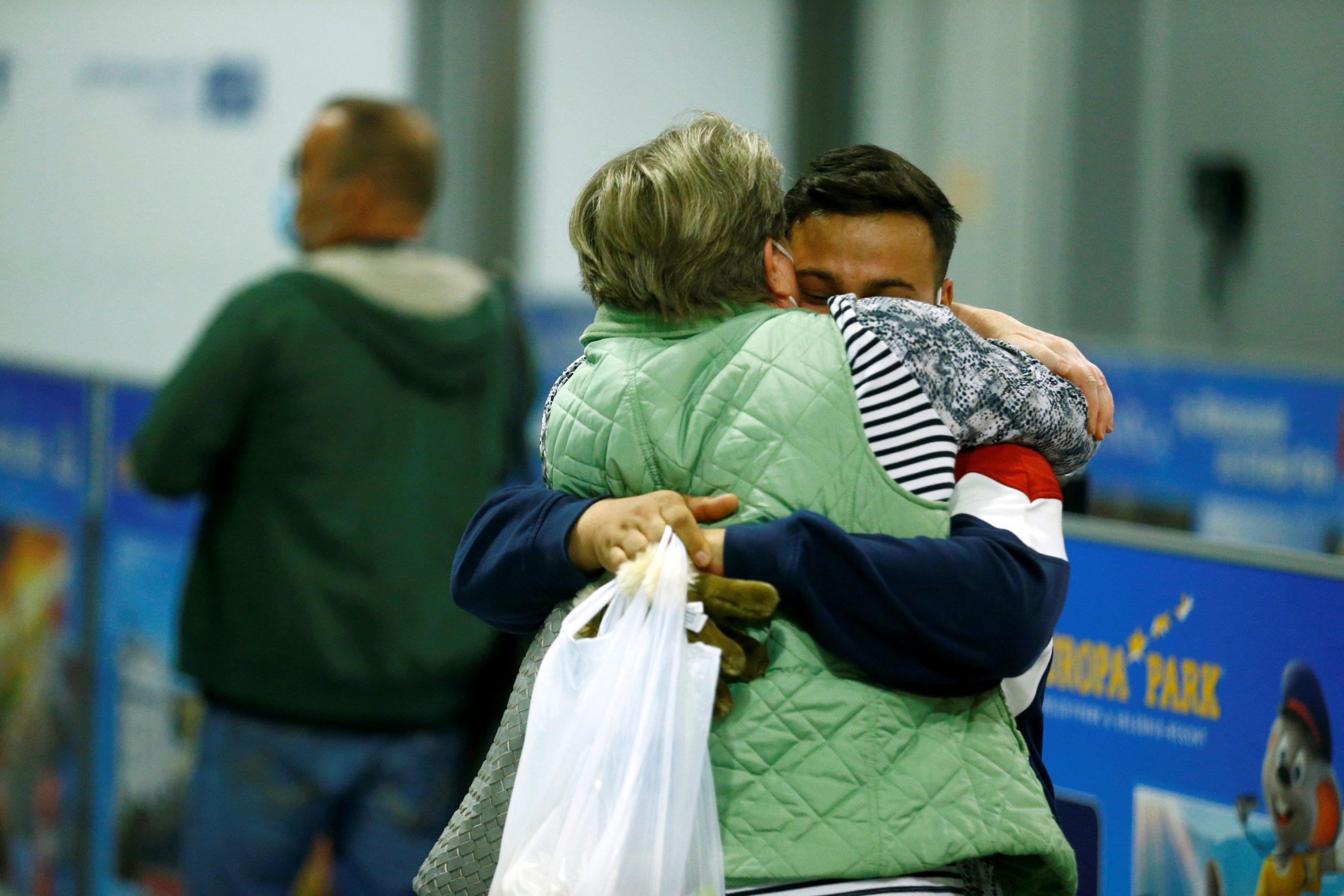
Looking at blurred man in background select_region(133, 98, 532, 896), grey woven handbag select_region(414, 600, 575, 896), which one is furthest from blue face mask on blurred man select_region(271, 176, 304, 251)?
grey woven handbag select_region(414, 600, 575, 896)

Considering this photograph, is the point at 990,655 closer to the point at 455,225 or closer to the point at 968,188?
the point at 455,225

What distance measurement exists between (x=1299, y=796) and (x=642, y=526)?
3.26ft

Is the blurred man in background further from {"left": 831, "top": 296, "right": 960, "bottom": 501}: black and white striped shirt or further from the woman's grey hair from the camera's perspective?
{"left": 831, "top": 296, "right": 960, "bottom": 501}: black and white striped shirt

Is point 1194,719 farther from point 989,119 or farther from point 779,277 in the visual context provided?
point 989,119

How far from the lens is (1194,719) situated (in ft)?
6.37

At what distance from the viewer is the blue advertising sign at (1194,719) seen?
182 cm

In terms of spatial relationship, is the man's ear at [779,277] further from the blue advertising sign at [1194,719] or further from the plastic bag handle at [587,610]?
the blue advertising sign at [1194,719]

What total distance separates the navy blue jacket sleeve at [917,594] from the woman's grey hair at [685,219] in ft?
0.79

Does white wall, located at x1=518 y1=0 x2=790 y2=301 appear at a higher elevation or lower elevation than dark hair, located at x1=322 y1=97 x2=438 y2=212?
higher

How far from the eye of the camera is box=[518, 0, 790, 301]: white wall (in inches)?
263

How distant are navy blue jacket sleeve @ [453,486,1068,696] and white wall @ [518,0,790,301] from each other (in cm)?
520

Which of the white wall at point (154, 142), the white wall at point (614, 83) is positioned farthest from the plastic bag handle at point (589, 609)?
the white wall at point (614, 83)

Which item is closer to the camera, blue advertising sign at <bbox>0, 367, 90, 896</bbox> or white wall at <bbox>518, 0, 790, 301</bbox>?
blue advertising sign at <bbox>0, 367, 90, 896</bbox>

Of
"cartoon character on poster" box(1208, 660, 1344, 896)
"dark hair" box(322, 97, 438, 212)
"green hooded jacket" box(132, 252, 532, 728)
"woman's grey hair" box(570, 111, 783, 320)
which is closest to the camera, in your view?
"woman's grey hair" box(570, 111, 783, 320)
